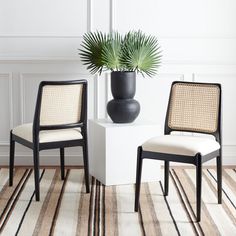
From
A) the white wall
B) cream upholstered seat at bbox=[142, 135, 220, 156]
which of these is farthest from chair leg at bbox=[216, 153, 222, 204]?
the white wall

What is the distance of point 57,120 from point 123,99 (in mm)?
631

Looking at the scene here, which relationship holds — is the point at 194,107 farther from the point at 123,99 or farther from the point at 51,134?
the point at 51,134

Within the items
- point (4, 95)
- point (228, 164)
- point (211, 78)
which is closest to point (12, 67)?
point (4, 95)

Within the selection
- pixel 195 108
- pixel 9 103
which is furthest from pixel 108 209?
pixel 9 103

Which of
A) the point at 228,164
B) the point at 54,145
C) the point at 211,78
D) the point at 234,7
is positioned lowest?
the point at 228,164

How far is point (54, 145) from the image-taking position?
4094mm

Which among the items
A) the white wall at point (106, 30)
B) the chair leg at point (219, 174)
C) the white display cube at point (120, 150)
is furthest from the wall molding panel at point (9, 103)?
the chair leg at point (219, 174)

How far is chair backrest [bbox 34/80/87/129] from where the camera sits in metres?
4.02

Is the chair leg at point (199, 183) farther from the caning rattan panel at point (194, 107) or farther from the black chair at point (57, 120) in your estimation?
the black chair at point (57, 120)

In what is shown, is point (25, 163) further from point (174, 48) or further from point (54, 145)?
point (174, 48)

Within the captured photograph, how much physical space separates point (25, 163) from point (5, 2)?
1345 mm

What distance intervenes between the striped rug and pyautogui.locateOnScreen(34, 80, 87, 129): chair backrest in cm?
52

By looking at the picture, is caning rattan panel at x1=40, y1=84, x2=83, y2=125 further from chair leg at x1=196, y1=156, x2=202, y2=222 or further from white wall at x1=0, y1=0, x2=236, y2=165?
chair leg at x1=196, y1=156, x2=202, y2=222

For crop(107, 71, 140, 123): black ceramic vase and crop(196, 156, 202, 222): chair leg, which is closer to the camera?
crop(196, 156, 202, 222): chair leg
